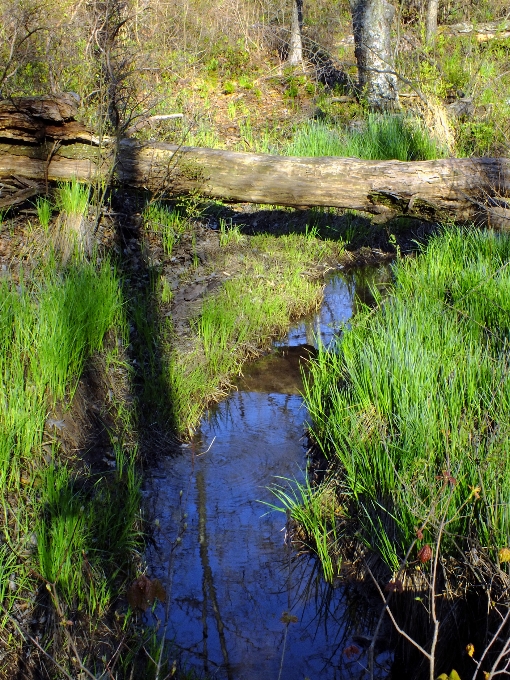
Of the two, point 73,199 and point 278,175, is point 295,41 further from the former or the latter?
point 73,199

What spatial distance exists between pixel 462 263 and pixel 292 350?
1.61 meters

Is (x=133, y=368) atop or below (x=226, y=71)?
→ below

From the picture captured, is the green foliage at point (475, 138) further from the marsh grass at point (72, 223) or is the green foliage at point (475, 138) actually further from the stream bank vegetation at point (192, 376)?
the marsh grass at point (72, 223)

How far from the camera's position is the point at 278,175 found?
6.30 m

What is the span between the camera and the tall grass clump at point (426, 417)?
303 cm

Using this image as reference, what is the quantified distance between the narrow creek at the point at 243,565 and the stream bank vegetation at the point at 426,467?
0.65 ft

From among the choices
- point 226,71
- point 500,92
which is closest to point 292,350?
point 500,92

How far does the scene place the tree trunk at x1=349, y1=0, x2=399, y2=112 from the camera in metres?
10.8

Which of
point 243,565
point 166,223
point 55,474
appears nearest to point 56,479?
point 55,474

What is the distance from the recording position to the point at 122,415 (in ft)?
14.5

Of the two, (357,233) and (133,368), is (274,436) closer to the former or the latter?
(133,368)

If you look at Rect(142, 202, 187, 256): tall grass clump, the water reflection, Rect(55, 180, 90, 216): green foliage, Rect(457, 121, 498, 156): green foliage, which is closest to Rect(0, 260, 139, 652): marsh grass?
Rect(55, 180, 90, 216): green foliage

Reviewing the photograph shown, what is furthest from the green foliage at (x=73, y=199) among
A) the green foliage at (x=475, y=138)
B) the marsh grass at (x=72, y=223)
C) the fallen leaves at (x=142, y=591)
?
the green foliage at (x=475, y=138)

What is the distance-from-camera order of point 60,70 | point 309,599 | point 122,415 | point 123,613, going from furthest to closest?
1. point 60,70
2. point 122,415
3. point 309,599
4. point 123,613
